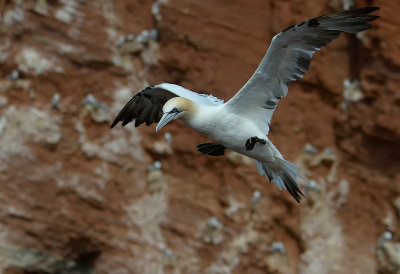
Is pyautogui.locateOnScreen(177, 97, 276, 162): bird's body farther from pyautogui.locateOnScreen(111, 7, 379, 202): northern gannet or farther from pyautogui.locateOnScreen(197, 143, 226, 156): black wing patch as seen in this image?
pyautogui.locateOnScreen(197, 143, 226, 156): black wing patch

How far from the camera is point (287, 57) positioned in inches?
98.5

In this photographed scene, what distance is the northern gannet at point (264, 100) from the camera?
7.86ft

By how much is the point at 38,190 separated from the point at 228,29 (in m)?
1.73

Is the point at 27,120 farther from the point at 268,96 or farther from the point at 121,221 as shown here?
the point at 268,96

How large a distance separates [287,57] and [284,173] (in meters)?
0.62

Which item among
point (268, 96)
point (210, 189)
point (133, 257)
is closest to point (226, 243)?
point (210, 189)

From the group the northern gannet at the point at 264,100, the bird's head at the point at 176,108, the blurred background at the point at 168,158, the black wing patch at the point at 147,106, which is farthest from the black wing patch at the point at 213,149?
the blurred background at the point at 168,158

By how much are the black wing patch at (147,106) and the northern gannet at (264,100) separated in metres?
0.03

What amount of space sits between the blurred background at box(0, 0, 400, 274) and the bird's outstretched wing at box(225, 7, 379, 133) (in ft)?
5.00

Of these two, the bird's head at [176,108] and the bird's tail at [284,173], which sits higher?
the bird's head at [176,108]

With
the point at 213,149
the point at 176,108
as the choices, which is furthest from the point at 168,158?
the point at 176,108

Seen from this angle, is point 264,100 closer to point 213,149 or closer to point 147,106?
point 213,149

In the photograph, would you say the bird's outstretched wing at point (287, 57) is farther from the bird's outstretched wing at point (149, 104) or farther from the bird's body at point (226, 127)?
the bird's outstretched wing at point (149, 104)

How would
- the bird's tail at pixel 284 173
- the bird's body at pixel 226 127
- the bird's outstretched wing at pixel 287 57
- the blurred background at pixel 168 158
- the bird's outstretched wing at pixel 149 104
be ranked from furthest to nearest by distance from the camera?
the blurred background at pixel 168 158 → the bird's outstretched wing at pixel 149 104 → the bird's tail at pixel 284 173 → the bird's body at pixel 226 127 → the bird's outstretched wing at pixel 287 57
